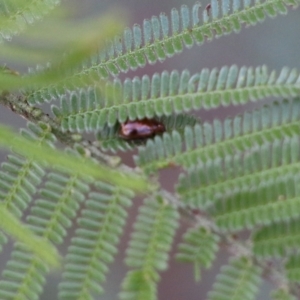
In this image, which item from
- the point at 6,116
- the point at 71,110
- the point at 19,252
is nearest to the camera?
the point at 19,252

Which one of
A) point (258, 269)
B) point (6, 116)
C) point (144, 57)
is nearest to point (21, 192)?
point (144, 57)

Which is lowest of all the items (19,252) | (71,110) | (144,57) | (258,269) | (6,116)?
(19,252)

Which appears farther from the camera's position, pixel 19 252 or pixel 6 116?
pixel 6 116

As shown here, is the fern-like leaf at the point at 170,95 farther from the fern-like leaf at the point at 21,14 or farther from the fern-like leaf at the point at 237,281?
the fern-like leaf at the point at 237,281

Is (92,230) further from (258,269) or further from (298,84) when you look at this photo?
(298,84)

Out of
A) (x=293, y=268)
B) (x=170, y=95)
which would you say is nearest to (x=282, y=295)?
(x=293, y=268)
